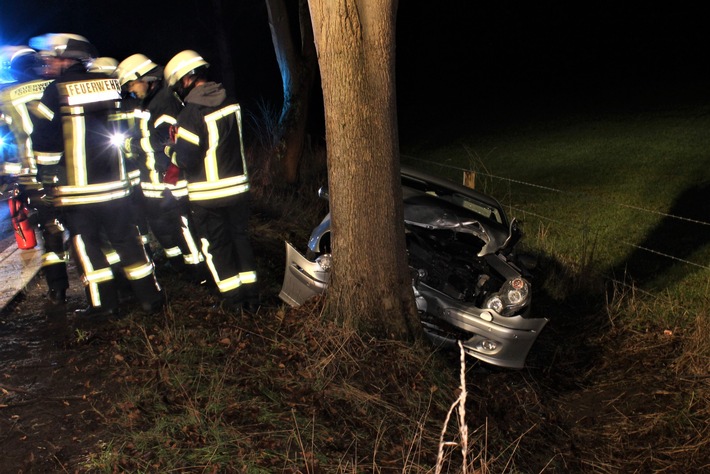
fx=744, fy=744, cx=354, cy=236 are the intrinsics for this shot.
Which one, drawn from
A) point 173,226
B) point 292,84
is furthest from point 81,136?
point 292,84

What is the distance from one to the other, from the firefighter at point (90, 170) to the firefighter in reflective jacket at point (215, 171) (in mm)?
502

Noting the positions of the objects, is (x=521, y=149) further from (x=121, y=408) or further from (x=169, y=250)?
(x=121, y=408)

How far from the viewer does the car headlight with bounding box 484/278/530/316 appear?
5316 mm

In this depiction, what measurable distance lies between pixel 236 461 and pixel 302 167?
7300 mm

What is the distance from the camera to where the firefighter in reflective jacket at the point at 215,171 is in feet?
18.3

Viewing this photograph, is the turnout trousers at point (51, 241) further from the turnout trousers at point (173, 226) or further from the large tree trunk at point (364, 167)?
the large tree trunk at point (364, 167)

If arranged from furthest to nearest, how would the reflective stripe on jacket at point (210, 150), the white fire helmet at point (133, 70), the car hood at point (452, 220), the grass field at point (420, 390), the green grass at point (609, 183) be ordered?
the green grass at point (609, 183)
the white fire helmet at point (133, 70)
the reflective stripe on jacket at point (210, 150)
the car hood at point (452, 220)
the grass field at point (420, 390)

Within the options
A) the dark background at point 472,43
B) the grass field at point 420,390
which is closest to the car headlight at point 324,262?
the grass field at point 420,390

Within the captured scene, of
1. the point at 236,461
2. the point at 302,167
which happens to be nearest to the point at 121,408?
the point at 236,461

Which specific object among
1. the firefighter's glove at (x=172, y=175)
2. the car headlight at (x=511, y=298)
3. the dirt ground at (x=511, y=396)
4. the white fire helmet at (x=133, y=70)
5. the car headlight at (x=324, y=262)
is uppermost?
the white fire helmet at (x=133, y=70)

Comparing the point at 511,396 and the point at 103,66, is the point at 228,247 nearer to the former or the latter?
the point at 103,66

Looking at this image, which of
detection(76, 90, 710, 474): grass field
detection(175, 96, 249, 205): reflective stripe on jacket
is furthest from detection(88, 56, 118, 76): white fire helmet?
detection(76, 90, 710, 474): grass field

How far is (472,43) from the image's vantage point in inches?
1133

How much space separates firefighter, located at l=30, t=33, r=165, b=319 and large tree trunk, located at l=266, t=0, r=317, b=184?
4.52 metres
